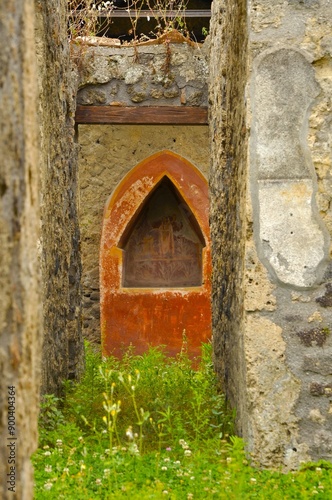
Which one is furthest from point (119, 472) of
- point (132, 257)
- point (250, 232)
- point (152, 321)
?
point (132, 257)

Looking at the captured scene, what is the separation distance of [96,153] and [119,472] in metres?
5.29

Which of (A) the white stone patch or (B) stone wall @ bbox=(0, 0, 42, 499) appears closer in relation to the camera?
(B) stone wall @ bbox=(0, 0, 42, 499)

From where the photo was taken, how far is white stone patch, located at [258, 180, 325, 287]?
2.79 metres

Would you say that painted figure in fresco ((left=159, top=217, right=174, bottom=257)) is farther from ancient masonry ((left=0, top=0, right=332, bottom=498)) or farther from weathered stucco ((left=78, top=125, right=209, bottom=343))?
ancient masonry ((left=0, top=0, right=332, bottom=498))

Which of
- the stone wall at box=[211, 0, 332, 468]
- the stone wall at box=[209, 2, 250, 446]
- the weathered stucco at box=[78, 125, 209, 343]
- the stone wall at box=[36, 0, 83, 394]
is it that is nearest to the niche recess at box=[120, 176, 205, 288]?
the weathered stucco at box=[78, 125, 209, 343]

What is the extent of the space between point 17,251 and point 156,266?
6.77 metres

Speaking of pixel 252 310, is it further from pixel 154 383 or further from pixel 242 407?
pixel 154 383

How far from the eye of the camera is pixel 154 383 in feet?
13.8

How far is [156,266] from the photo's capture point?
7.82 m

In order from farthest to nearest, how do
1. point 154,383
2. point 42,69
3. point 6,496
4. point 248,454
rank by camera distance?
point 154,383 → point 42,69 → point 248,454 → point 6,496

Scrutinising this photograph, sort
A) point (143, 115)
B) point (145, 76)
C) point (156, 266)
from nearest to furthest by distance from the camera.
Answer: point (143, 115) < point (145, 76) < point (156, 266)

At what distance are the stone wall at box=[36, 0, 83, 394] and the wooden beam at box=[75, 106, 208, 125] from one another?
1070 mm

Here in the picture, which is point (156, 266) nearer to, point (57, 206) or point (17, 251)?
point (57, 206)

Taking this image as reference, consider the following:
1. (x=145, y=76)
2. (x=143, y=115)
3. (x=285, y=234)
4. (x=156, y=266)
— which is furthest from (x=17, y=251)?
(x=156, y=266)
